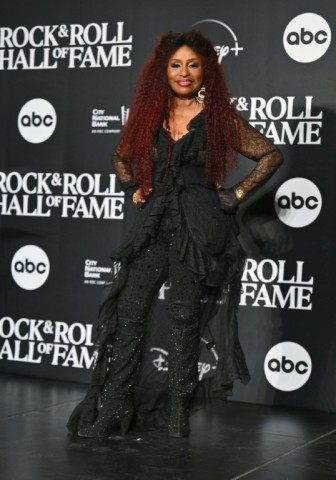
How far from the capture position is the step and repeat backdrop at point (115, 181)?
4961mm

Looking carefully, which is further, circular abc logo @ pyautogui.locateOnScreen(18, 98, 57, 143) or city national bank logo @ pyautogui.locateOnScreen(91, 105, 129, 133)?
circular abc logo @ pyautogui.locateOnScreen(18, 98, 57, 143)

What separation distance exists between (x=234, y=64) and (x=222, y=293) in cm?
145

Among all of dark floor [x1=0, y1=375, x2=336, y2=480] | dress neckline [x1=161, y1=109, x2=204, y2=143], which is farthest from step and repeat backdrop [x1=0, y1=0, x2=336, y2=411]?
dress neckline [x1=161, y1=109, x2=204, y2=143]

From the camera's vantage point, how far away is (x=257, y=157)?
421 centimetres

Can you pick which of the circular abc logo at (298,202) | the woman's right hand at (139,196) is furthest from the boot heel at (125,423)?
the circular abc logo at (298,202)

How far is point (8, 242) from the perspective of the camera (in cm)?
578

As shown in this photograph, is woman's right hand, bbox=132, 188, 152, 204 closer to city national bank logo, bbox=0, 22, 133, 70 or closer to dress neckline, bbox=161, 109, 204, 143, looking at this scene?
dress neckline, bbox=161, 109, 204, 143

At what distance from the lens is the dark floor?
3.57 metres

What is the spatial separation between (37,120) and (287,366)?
2.09 metres

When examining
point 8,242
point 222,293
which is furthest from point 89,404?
point 8,242

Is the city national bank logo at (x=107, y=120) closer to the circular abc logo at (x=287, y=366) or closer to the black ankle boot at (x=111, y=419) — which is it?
the circular abc logo at (x=287, y=366)

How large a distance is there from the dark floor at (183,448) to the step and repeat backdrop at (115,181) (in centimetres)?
36

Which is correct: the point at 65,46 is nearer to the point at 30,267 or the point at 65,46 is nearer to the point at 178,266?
the point at 30,267

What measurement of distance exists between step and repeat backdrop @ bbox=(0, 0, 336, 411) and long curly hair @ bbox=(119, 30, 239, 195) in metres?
0.76
